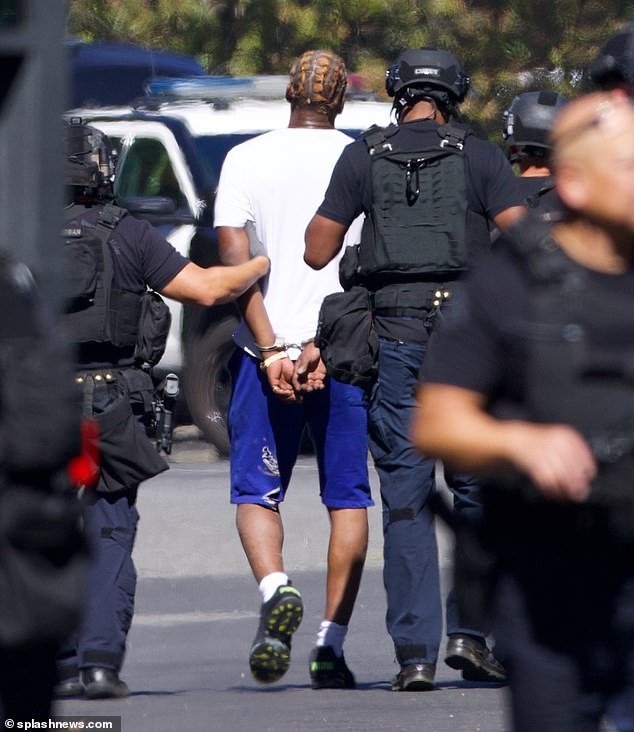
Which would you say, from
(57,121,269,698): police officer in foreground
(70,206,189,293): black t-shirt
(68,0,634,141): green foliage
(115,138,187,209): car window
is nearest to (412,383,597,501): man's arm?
(57,121,269,698): police officer in foreground

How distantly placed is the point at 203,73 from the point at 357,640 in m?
9.83

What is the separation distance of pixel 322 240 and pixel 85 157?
0.80 meters

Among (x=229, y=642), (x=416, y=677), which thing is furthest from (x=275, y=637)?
(x=229, y=642)

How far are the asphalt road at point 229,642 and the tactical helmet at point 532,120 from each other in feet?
6.08

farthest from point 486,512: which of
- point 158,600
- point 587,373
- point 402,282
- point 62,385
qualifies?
point 158,600

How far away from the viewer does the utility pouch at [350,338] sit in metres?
6.14

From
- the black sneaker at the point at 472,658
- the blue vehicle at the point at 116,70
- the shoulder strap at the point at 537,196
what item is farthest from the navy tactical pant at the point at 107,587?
the blue vehicle at the point at 116,70

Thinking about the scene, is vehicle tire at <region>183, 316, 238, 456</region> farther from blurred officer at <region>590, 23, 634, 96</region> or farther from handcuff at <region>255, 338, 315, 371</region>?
blurred officer at <region>590, 23, 634, 96</region>

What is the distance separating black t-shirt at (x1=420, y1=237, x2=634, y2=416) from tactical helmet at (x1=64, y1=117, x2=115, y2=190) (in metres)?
2.74

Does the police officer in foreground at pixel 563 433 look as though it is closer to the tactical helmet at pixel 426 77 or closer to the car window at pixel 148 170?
the tactical helmet at pixel 426 77

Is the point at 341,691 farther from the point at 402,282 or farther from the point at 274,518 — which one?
the point at 402,282

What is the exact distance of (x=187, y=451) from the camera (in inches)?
488

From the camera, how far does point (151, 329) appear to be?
6055 millimetres

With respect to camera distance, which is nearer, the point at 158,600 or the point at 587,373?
the point at 587,373
